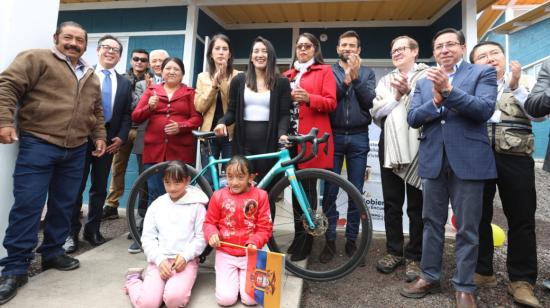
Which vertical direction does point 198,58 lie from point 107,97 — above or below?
above

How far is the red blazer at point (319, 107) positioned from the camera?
2.65 metres

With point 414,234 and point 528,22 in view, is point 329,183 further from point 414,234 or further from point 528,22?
point 528,22

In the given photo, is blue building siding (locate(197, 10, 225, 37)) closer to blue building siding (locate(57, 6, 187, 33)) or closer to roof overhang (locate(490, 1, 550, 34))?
blue building siding (locate(57, 6, 187, 33))

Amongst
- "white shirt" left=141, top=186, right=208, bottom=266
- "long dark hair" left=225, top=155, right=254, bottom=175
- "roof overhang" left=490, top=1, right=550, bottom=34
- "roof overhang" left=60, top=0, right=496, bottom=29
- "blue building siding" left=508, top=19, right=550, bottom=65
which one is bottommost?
"white shirt" left=141, top=186, right=208, bottom=266

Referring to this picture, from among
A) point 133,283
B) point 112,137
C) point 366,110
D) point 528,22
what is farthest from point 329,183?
point 528,22

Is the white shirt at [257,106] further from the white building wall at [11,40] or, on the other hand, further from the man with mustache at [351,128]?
the white building wall at [11,40]

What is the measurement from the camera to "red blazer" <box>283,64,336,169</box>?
8.69 ft

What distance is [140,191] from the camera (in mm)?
2967

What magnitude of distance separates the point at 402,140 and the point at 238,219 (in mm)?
1431

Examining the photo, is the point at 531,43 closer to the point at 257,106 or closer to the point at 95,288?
the point at 257,106

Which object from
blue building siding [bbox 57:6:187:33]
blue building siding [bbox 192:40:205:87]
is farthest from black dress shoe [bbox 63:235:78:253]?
blue building siding [bbox 57:6:187:33]

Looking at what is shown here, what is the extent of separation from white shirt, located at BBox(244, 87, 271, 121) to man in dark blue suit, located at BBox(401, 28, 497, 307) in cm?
106

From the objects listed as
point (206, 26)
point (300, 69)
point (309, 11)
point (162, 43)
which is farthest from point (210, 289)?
point (309, 11)

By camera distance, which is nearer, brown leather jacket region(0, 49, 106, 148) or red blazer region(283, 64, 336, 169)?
brown leather jacket region(0, 49, 106, 148)
